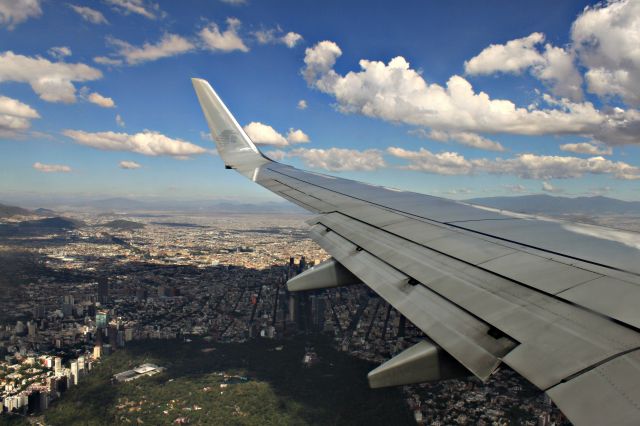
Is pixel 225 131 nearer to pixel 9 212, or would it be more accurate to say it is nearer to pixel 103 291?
pixel 103 291

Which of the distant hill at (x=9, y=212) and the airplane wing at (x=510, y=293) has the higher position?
the airplane wing at (x=510, y=293)

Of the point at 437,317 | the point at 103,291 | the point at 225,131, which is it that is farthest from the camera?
the point at 103,291

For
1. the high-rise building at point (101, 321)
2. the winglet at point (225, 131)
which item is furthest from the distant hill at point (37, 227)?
the winglet at point (225, 131)

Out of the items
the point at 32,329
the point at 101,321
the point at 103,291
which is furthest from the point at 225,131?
the point at 103,291

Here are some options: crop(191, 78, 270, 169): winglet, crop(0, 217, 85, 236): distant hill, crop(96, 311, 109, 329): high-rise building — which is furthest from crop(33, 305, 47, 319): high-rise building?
crop(0, 217, 85, 236): distant hill

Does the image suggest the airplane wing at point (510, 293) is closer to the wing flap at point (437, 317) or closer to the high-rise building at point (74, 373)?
the wing flap at point (437, 317)

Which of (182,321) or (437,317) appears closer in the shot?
(437,317)

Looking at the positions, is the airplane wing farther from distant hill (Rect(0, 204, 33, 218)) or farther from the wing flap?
distant hill (Rect(0, 204, 33, 218))
